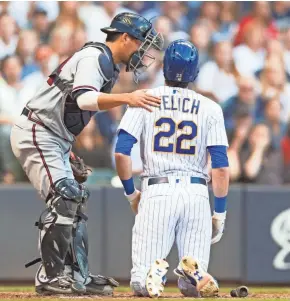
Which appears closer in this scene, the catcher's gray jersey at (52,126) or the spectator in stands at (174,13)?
the catcher's gray jersey at (52,126)

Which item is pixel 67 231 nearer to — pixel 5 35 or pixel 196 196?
pixel 196 196

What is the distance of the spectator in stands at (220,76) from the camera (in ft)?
32.0

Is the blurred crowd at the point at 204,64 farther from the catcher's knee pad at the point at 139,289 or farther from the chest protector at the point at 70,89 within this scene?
the catcher's knee pad at the point at 139,289

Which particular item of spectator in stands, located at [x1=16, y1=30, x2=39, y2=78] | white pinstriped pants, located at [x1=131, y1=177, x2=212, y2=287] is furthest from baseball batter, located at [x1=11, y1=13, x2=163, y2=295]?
spectator in stands, located at [x1=16, y1=30, x2=39, y2=78]

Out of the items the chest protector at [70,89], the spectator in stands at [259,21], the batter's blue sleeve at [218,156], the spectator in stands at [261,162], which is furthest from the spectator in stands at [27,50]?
the batter's blue sleeve at [218,156]

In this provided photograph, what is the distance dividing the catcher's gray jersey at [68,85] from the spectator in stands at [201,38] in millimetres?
4430

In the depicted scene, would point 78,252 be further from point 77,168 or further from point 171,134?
point 171,134

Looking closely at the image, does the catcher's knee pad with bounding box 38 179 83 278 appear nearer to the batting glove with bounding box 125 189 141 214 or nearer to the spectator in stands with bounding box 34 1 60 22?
the batting glove with bounding box 125 189 141 214

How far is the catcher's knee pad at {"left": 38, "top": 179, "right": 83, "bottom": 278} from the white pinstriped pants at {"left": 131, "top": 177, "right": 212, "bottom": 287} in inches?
17.0

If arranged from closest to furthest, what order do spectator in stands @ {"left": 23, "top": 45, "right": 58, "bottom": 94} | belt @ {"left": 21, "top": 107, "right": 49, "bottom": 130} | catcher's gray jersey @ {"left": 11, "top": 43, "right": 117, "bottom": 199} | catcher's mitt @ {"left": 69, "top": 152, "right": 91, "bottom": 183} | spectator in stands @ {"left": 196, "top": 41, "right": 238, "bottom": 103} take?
catcher's gray jersey @ {"left": 11, "top": 43, "right": 117, "bottom": 199}, belt @ {"left": 21, "top": 107, "right": 49, "bottom": 130}, catcher's mitt @ {"left": 69, "top": 152, "right": 91, "bottom": 183}, spectator in stands @ {"left": 23, "top": 45, "right": 58, "bottom": 94}, spectator in stands @ {"left": 196, "top": 41, "right": 238, "bottom": 103}

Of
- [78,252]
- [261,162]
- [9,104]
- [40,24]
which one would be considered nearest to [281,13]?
[261,162]

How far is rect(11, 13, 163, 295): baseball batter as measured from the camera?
5.45 metres

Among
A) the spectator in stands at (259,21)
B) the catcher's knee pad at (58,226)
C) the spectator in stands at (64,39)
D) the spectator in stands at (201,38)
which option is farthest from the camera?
the spectator in stands at (259,21)

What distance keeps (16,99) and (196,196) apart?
4.19 m
